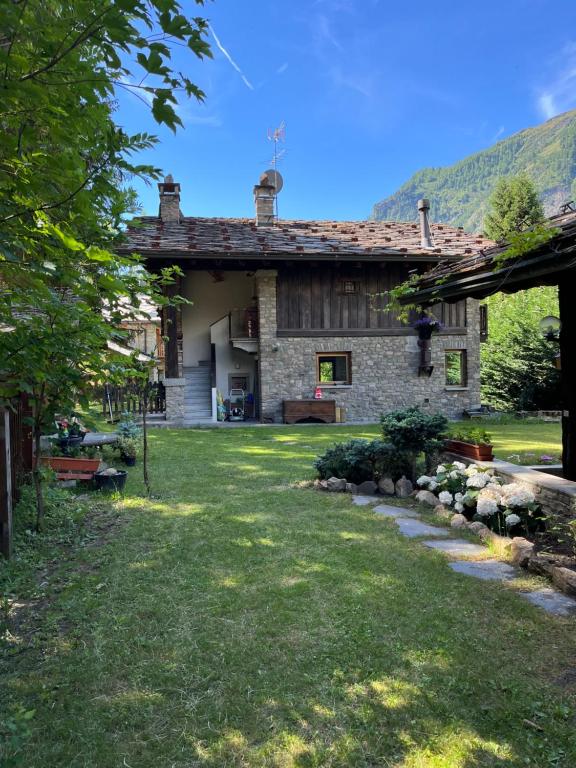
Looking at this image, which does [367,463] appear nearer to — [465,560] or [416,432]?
[416,432]

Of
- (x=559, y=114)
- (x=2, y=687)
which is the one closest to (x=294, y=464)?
(x=2, y=687)

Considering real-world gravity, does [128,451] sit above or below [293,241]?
below

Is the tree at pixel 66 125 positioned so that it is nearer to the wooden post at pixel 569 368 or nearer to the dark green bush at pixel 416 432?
the dark green bush at pixel 416 432

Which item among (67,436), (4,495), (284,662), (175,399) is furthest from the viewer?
(175,399)

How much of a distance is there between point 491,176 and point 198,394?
504ft

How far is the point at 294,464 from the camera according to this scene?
8102 millimetres

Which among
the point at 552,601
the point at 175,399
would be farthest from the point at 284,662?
the point at 175,399

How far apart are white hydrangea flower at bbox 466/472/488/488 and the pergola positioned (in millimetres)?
902

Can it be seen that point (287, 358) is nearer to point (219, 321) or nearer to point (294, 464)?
point (219, 321)

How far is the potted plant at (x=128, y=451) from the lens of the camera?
322 inches

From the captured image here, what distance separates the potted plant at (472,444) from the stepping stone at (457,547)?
177 centimetres

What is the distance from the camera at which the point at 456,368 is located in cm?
2173

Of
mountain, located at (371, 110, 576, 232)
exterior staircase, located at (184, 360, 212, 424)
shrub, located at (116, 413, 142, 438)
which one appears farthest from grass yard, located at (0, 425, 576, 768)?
mountain, located at (371, 110, 576, 232)

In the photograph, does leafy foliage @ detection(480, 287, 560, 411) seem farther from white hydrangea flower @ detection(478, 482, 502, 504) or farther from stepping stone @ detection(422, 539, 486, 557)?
stepping stone @ detection(422, 539, 486, 557)
